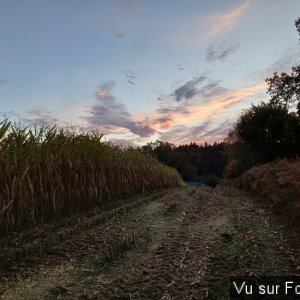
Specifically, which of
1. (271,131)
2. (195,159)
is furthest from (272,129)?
(195,159)

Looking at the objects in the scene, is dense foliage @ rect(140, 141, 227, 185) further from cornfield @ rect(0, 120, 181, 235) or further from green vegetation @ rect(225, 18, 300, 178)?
cornfield @ rect(0, 120, 181, 235)

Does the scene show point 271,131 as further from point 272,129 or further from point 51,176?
point 51,176

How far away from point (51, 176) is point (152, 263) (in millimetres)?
5117

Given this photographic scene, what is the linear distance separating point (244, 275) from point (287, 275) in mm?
497

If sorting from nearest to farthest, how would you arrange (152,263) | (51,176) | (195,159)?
(152,263)
(51,176)
(195,159)

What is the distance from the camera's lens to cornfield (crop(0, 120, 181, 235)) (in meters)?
8.12

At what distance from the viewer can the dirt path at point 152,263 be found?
433cm

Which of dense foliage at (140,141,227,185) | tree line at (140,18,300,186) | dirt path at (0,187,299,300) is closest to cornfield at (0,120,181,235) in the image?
dirt path at (0,187,299,300)

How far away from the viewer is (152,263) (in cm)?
533

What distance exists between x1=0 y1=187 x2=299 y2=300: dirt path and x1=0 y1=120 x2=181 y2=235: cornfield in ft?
4.82

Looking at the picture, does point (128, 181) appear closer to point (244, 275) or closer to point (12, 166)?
point (12, 166)

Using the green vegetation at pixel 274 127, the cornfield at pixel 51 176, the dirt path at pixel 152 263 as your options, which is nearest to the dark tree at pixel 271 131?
the green vegetation at pixel 274 127

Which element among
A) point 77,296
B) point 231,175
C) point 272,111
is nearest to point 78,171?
point 77,296

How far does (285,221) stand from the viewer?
9.48 meters
